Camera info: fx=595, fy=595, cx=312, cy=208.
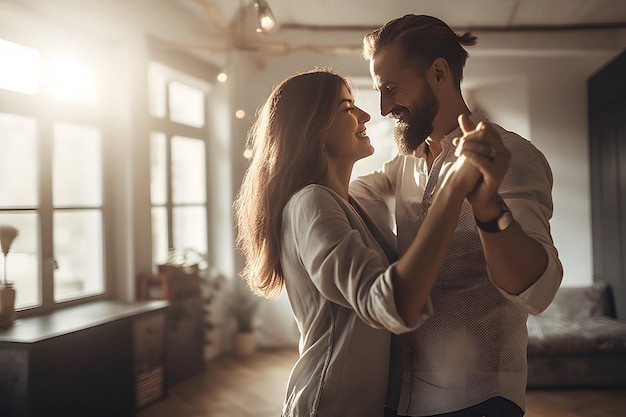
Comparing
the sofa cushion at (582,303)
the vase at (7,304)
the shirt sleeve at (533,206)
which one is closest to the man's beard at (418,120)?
the shirt sleeve at (533,206)

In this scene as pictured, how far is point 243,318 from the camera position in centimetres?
630

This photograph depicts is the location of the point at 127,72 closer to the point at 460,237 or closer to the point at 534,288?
the point at 460,237

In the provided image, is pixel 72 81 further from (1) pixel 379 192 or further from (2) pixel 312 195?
(2) pixel 312 195

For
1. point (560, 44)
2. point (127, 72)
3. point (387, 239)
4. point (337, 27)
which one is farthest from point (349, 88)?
point (560, 44)

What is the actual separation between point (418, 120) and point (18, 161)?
3269mm

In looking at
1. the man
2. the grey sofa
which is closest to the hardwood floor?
the grey sofa

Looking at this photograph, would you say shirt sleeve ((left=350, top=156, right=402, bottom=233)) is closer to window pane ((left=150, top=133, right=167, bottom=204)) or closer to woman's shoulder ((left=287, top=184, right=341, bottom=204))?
woman's shoulder ((left=287, top=184, right=341, bottom=204))

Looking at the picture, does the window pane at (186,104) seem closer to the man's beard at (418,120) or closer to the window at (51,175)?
the window at (51,175)

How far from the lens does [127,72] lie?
487 centimetres

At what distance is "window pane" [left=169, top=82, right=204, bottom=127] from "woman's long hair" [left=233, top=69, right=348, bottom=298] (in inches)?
183

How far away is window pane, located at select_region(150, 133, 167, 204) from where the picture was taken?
218 inches

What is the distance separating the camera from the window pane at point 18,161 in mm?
3857

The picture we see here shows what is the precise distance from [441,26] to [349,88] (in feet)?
1.07

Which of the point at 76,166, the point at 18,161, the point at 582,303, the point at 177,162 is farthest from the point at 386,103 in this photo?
the point at 582,303
